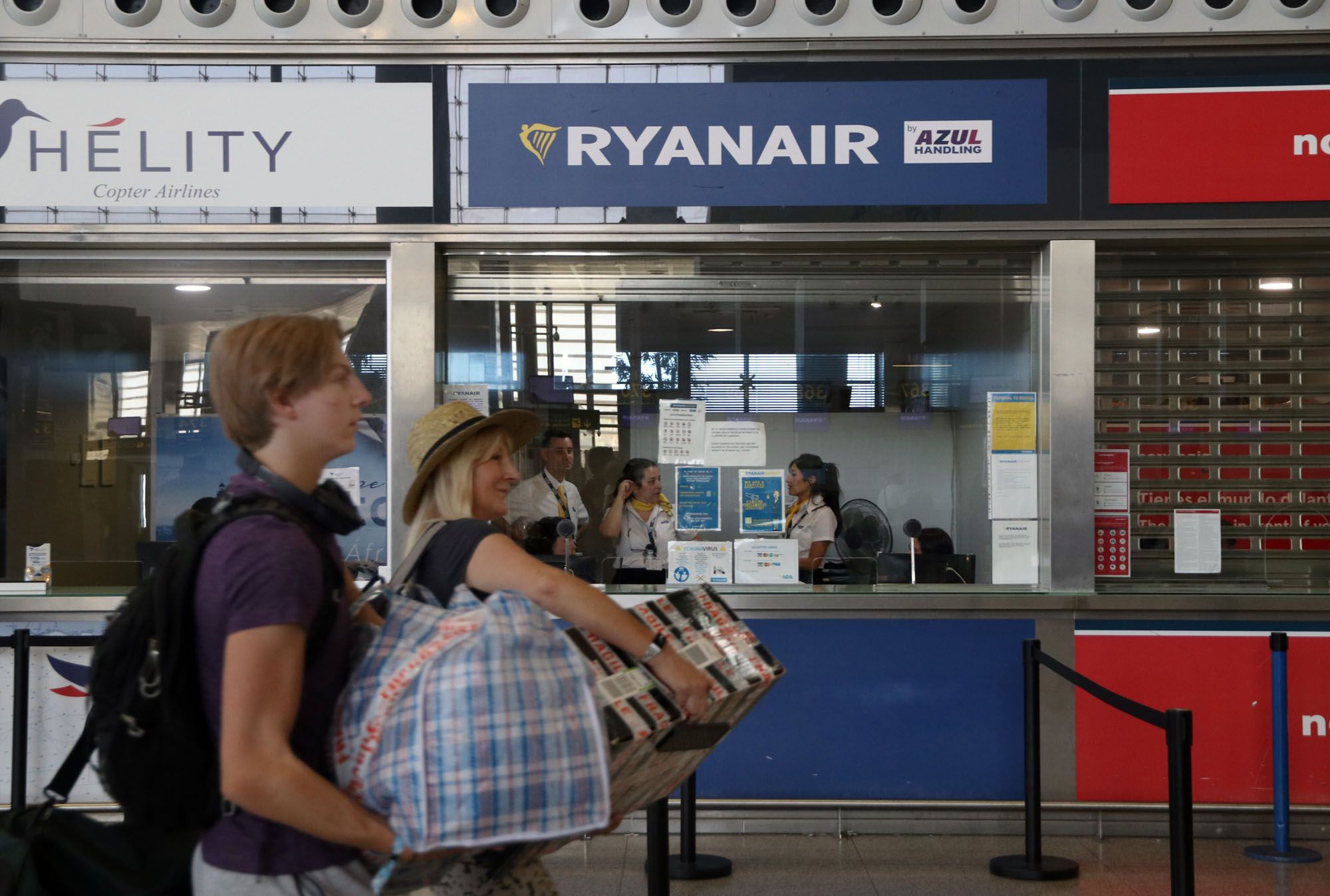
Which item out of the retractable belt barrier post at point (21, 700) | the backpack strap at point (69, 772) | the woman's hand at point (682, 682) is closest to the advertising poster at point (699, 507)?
the retractable belt barrier post at point (21, 700)

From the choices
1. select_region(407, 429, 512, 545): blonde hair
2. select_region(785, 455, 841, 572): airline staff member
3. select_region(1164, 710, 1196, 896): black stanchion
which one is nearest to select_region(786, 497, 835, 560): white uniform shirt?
select_region(785, 455, 841, 572): airline staff member

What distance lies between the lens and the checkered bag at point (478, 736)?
1.40m

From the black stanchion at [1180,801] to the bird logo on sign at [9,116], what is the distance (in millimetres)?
4965

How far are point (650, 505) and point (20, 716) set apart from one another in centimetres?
264

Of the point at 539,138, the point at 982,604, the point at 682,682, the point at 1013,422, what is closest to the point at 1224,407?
the point at 1013,422

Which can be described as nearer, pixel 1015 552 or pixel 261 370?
pixel 261 370

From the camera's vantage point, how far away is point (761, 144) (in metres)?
5.26

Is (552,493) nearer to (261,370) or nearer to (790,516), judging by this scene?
(790,516)

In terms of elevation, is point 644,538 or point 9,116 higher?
point 9,116

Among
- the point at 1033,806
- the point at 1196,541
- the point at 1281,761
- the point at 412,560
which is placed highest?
the point at 412,560

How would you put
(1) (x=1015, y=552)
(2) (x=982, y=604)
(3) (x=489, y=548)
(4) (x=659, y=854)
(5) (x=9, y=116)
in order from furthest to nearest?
(1) (x=1015, y=552) → (5) (x=9, y=116) → (2) (x=982, y=604) → (4) (x=659, y=854) → (3) (x=489, y=548)

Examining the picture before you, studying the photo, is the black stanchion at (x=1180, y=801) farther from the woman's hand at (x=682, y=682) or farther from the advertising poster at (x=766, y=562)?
the advertising poster at (x=766, y=562)

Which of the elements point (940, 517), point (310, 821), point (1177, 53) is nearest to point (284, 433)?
point (310, 821)

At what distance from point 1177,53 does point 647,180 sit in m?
2.36
